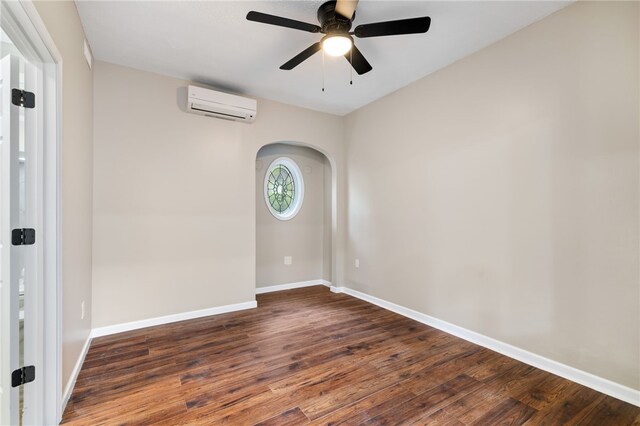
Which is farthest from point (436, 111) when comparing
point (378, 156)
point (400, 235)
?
point (400, 235)

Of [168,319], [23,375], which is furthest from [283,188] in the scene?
[23,375]

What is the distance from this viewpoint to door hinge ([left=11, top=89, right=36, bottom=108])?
146cm

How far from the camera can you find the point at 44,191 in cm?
158

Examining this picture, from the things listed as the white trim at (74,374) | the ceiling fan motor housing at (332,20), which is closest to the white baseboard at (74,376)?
the white trim at (74,374)

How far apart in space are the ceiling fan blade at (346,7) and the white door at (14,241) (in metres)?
1.84

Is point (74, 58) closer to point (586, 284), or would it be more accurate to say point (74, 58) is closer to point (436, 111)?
point (436, 111)

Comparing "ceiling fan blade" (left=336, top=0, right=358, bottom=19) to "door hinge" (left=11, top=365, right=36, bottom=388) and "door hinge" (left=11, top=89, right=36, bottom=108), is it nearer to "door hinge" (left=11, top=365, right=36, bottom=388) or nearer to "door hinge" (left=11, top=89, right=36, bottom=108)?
"door hinge" (left=11, top=89, right=36, bottom=108)

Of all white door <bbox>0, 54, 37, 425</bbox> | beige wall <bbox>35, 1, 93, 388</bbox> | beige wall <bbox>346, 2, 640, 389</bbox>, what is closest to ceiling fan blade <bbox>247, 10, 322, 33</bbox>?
beige wall <bbox>35, 1, 93, 388</bbox>

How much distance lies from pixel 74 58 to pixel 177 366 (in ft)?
8.06

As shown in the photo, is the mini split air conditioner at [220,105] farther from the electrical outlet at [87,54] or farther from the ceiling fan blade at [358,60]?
the ceiling fan blade at [358,60]

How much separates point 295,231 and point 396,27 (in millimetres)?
3417

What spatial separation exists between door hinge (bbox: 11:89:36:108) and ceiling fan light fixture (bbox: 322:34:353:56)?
71.0 inches

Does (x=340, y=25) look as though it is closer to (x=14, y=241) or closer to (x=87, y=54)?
Answer: (x=87, y=54)

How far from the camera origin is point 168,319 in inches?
124
